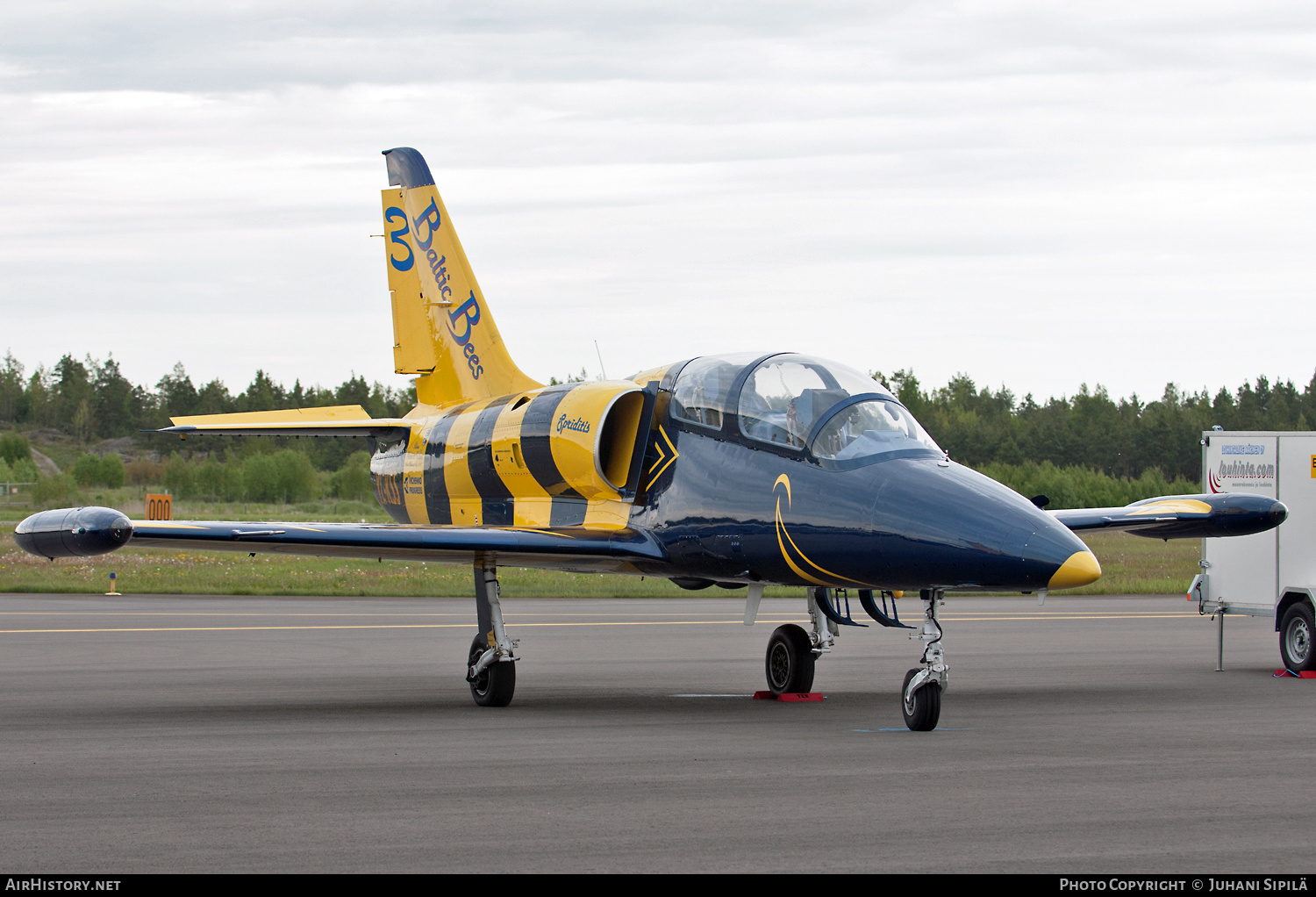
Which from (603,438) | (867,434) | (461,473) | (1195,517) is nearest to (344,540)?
(603,438)

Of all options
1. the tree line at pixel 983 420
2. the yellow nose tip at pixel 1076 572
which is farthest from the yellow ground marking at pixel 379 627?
the tree line at pixel 983 420

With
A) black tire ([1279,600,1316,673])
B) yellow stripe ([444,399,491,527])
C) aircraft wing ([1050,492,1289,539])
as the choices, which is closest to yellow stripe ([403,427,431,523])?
yellow stripe ([444,399,491,527])

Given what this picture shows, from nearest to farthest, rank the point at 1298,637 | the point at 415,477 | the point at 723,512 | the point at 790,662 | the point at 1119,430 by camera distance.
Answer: the point at 723,512 < the point at 790,662 < the point at 1298,637 < the point at 415,477 < the point at 1119,430

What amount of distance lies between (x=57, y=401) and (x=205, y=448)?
27.3 meters

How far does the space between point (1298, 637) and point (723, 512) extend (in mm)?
7956

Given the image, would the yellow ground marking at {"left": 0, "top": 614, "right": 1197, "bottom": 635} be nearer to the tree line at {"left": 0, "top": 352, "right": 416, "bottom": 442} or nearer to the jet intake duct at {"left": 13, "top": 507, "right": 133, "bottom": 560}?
the jet intake duct at {"left": 13, "top": 507, "right": 133, "bottom": 560}

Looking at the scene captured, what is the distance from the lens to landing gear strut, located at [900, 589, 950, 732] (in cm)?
1047

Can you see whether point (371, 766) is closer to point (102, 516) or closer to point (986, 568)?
point (102, 516)

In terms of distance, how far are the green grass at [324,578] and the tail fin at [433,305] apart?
11777mm

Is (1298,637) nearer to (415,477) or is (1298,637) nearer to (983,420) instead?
(415,477)

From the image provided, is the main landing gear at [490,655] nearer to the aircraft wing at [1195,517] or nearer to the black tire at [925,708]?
the black tire at [925,708]

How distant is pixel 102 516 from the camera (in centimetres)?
1119

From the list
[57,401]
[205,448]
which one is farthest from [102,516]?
[57,401]

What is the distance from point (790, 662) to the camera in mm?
13453
